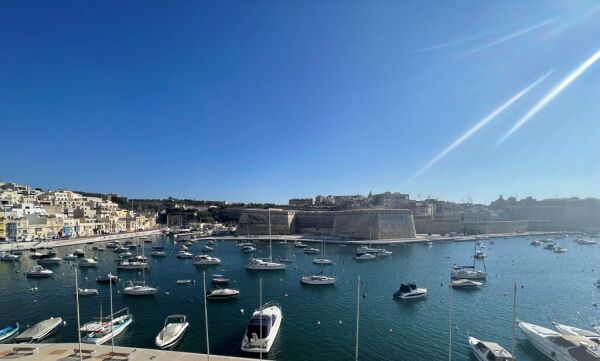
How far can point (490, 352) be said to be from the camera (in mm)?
12445

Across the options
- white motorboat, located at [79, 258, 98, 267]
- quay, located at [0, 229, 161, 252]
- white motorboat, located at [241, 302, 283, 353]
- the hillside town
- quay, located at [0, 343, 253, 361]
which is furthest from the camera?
the hillside town

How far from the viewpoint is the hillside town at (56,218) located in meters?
49.1

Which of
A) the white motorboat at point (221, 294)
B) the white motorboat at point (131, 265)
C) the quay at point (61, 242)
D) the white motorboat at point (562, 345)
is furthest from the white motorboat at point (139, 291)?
the quay at point (61, 242)

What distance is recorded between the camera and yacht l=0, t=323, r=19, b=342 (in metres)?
14.7

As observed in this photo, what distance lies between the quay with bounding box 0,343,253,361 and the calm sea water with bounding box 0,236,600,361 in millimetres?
3189

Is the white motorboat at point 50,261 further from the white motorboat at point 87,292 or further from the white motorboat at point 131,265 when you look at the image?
the white motorboat at point 87,292

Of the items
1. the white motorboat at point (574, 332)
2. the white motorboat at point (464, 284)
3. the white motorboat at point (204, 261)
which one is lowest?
the white motorboat at point (464, 284)

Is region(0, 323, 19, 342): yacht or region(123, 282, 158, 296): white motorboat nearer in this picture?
region(0, 323, 19, 342): yacht

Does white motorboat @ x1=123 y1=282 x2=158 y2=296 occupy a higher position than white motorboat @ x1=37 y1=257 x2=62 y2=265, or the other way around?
white motorboat @ x1=37 y1=257 x2=62 y2=265

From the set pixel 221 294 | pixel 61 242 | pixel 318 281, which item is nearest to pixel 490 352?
pixel 318 281

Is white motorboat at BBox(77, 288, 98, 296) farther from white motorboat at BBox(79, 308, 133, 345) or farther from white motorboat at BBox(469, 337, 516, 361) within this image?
white motorboat at BBox(469, 337, 516, 361)

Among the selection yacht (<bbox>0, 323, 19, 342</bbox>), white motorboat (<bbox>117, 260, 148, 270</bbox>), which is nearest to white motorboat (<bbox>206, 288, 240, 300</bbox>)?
yacht (<bbox>0, 323, 19, 342</bbox>)

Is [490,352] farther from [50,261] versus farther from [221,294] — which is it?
[50,261]

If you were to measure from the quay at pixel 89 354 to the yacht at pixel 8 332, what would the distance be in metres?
4.15
